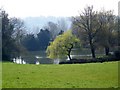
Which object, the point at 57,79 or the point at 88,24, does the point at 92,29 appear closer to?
the point at 88,24

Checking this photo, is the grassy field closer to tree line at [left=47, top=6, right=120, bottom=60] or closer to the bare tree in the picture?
tree line at [left=47, top=6, right=120, bottom=60]

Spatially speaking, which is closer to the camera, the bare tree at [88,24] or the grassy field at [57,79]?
the grassy field at [57,79]

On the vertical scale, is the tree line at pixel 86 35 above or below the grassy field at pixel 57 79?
above

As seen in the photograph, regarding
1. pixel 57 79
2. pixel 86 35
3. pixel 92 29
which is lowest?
pixel 57 79

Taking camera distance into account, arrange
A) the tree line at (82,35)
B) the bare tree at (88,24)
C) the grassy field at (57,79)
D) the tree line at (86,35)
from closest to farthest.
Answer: the grassy field at (57,79) → the tree line at (82,35) → the tree line at (86,35) → the bare tree at (88,24)

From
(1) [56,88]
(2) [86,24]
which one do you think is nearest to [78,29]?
(2) [86,24]

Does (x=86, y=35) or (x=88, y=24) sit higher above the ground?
(x=88, y=24)

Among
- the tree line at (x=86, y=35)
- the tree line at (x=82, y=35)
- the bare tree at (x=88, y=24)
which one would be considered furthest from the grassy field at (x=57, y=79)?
the bare tree at (x=88, y=24)

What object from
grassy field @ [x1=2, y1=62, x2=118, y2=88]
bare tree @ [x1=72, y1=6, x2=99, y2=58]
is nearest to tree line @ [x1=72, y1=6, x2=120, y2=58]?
bare tree @ [x1=72, y1=6, x2=99, y2=58]

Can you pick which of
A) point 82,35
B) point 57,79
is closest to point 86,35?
point 82,35

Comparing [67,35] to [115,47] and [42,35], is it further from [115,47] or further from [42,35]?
[42,35]

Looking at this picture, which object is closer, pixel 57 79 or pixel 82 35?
pixel 57 79

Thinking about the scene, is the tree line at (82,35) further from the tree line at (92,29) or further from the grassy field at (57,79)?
the grassy field at (57,79)

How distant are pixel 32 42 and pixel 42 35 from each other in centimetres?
445
